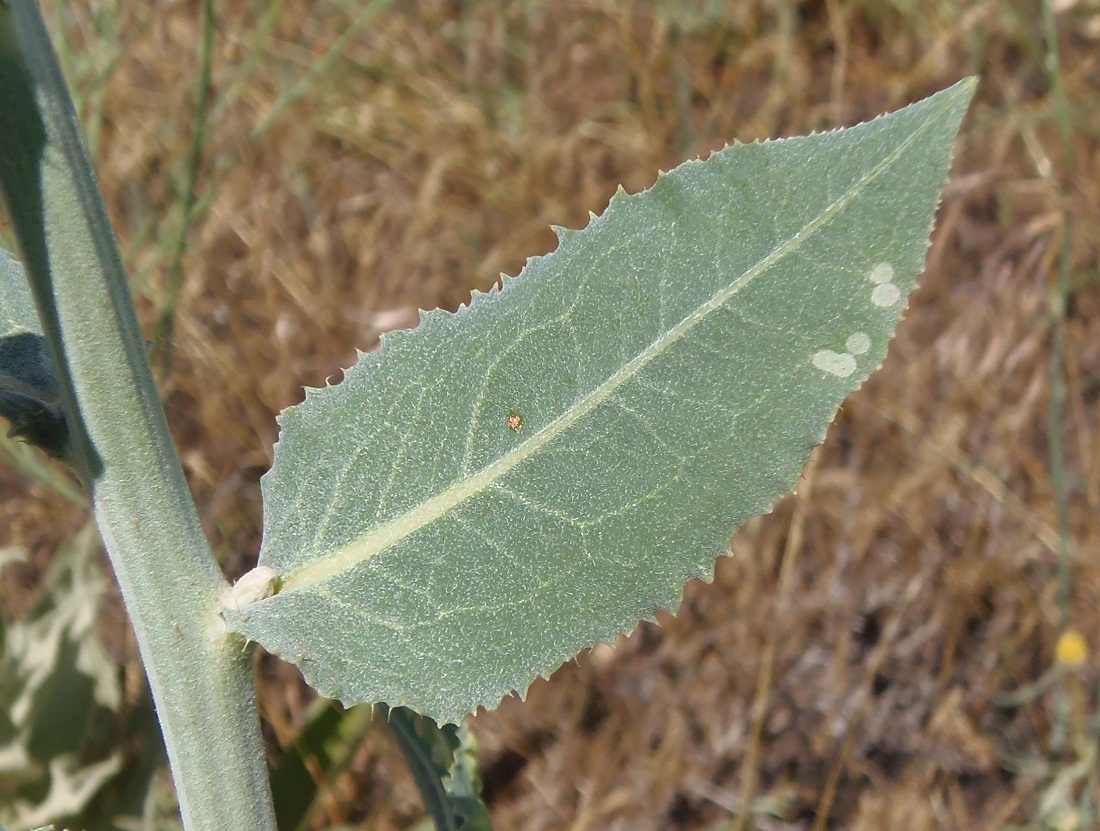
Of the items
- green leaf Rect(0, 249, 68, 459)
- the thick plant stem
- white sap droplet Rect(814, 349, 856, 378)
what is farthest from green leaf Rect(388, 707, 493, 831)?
white sap droplet Rect(814, 349, 856, 378)

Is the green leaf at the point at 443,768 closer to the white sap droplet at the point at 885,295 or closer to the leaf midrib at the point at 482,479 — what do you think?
the leaf midrib at the point at 482,479

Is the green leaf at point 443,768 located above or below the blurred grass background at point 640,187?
below

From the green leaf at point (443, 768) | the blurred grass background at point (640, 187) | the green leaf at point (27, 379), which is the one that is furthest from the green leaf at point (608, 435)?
the blurred grass background at point (640, 187)

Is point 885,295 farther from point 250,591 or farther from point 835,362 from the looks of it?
point 250,591

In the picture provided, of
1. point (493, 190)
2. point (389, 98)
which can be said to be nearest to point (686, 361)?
point (493, 190)

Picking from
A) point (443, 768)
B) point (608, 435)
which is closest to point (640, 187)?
point (443, 768)

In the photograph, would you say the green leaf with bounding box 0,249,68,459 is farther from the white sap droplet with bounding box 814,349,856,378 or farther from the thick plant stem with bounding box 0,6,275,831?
the white sap droplet with bounding box 814,349,856,378

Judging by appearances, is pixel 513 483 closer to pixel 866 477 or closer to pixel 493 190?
pixel 866 477
